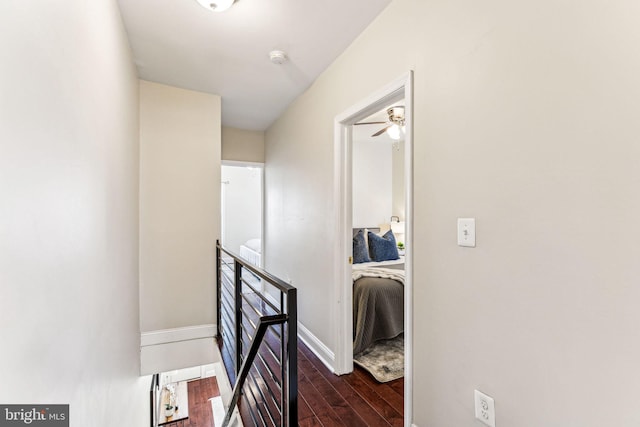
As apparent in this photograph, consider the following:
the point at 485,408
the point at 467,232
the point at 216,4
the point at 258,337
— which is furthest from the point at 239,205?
the point at 485,408

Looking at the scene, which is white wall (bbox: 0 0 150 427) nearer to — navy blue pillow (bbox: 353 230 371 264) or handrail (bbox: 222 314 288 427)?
handrail (bbox: 222 314 288 427)

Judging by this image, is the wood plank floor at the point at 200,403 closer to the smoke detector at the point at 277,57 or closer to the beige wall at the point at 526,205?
the beige wall at the point at 526,205

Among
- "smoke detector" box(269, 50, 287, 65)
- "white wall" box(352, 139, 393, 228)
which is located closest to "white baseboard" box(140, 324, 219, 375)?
"smoke detector" box(269, 50, 287, 65)

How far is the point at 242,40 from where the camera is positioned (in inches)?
85.7

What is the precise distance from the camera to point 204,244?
311 cm

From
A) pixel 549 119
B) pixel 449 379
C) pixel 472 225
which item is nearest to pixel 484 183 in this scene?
pixel 472 225

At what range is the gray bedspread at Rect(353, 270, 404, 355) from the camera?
266 cm

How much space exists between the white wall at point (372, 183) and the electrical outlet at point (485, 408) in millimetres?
4304

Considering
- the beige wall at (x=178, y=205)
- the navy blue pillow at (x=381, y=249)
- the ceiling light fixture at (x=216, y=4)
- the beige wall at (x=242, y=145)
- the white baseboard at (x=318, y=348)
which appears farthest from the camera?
the beige wall at (x=242, y=145)

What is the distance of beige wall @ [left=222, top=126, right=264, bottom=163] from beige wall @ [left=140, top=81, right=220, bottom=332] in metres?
1.11

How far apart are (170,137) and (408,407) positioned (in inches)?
120

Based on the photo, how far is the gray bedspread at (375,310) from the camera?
8.72 ft

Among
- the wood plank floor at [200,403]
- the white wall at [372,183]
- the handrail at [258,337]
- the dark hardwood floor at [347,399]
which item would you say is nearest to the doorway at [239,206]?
the white wall at [372,183]

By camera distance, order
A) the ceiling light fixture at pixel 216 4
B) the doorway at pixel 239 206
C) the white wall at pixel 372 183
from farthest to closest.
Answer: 1. the doorway at pixel 239 206
2. the white wall at pixel 372 183
3. the ceiling light fixture at pixel 216 4
